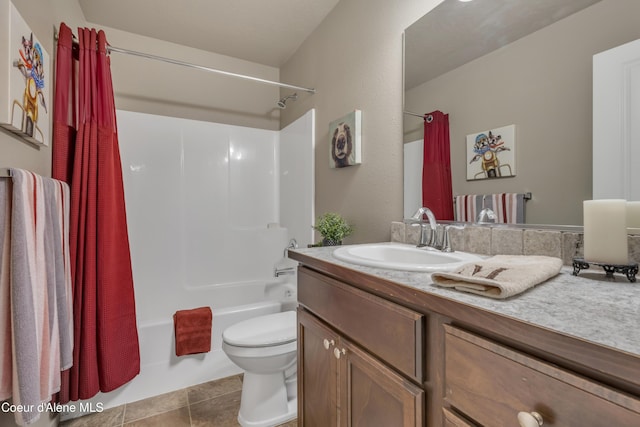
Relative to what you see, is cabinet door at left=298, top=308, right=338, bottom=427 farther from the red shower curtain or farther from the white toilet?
the red shower curtain

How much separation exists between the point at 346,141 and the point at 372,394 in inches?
52.4

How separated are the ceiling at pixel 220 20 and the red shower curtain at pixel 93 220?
56 cm

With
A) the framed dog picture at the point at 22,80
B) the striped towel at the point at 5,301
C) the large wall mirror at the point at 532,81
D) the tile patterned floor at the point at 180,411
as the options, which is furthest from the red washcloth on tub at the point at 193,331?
the large wall mirror at the point at 532,81

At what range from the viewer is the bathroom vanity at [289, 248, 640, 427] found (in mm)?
380

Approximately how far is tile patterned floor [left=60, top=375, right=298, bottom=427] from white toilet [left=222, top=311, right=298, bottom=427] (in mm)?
93

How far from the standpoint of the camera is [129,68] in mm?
2268

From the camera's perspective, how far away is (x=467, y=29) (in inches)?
45.9

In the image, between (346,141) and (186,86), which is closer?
(346,141)

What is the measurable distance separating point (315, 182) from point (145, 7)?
5.35 ft

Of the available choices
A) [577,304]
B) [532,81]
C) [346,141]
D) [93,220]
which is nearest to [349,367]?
[577,304]

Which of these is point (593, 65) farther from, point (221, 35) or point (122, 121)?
point (122, 121)

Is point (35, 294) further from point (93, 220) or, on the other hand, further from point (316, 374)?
point (316, 374)

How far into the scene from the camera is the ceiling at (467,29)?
938 millimetres

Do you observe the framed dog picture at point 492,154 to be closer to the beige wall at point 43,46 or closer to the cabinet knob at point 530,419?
the cabinet knob at point 530,419
